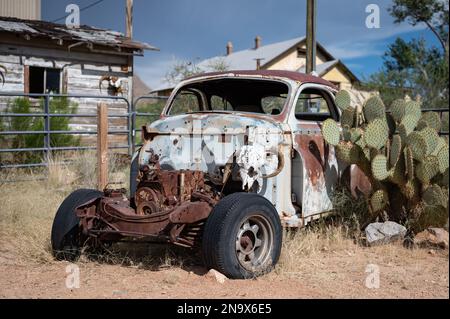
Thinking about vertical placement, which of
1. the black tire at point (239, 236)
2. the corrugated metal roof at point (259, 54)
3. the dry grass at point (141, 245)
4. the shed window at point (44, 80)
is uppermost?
the corrugated metal roof at point (259, 54)

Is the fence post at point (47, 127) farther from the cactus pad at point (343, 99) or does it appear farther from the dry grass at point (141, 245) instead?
the cactus pad at point (343, 99)

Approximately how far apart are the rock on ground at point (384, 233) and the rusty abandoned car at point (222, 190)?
529mm

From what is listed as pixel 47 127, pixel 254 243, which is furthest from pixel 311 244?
pixel 47 127

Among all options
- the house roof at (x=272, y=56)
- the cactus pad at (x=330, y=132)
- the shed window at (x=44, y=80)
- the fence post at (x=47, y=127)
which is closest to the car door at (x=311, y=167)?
the cactus pad at (x=330, y=132)

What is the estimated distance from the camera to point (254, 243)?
463 centimetres

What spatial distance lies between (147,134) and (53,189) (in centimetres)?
388

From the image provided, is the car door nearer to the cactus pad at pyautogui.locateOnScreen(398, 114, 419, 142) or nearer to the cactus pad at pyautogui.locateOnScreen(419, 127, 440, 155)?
the cactus pad at pyautogui.locateOnScreen(398, 114, 419, 142)

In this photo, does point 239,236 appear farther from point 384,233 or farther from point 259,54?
point 259,54

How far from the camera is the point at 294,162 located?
5.34 metres

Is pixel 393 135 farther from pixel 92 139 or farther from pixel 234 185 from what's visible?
pixel 92 139

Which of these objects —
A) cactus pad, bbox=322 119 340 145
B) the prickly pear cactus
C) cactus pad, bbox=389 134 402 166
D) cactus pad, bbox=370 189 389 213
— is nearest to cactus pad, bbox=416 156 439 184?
the prickly pear cactus

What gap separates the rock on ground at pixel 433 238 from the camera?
5.46 m

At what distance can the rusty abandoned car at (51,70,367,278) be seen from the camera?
440 centimetres
